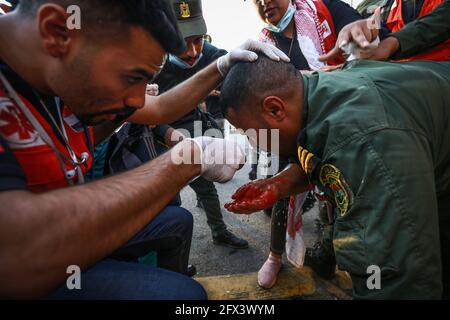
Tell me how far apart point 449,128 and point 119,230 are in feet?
4.15

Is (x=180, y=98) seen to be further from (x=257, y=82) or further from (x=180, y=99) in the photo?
(x=257, y=82)

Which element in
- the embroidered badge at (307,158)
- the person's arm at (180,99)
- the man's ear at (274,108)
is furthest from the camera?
the person's arm at (180,99)

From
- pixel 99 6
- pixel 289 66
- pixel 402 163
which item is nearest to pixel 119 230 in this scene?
pixel 99 6

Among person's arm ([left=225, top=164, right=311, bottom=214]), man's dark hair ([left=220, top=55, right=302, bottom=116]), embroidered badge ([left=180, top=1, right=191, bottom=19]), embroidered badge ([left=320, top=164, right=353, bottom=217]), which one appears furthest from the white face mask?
embroidered badge ([left=320, top=164, right=353, bottom=217])

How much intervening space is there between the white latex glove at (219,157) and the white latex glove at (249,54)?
46 cm

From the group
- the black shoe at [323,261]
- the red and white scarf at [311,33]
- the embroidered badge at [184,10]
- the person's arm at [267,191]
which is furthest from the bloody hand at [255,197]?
the embroidered badge at [184,10]

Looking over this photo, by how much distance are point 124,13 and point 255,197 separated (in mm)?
1046

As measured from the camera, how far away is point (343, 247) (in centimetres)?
107

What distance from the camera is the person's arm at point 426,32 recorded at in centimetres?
173

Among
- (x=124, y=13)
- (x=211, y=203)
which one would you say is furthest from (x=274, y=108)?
(x=211, y=203)

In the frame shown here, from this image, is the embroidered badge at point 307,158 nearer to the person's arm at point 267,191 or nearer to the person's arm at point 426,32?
the person's arm at point 267,191

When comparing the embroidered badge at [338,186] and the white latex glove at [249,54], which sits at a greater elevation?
the white latex glove at [249,54]

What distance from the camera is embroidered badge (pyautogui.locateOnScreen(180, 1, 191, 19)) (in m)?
2.59

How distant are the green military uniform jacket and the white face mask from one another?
137 centimetres
